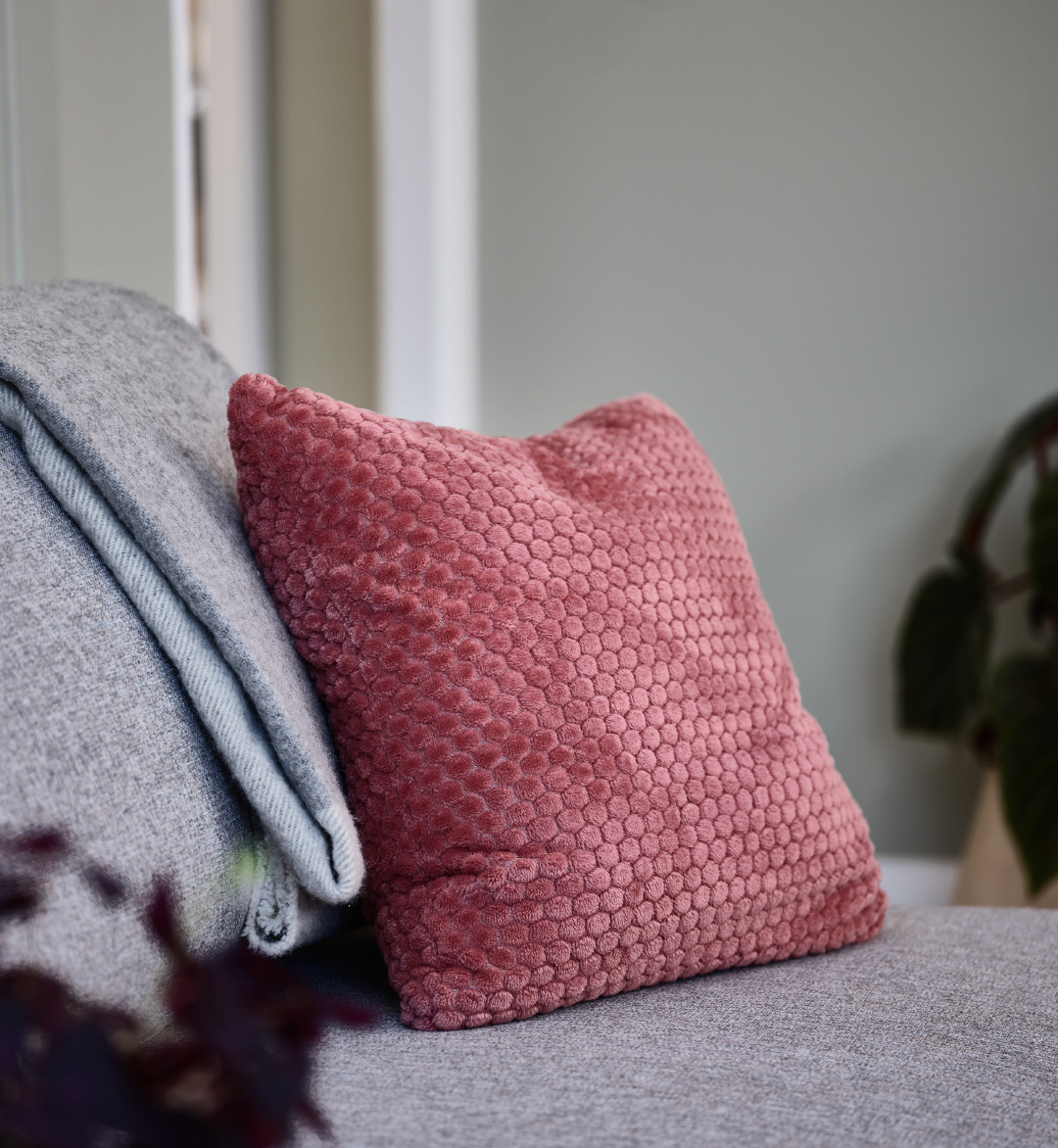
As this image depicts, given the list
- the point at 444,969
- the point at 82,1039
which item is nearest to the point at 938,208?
the point at 444,969

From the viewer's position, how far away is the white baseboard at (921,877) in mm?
2035

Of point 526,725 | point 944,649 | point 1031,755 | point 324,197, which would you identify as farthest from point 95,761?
point 324,197

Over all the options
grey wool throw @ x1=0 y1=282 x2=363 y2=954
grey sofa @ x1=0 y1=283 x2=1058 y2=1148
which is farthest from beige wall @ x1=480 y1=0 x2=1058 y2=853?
grey wool throw @ x1=0 y1=282 x2=363 y2=954

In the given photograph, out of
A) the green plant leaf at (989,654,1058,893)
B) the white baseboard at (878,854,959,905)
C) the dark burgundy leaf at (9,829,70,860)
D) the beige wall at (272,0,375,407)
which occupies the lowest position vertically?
the white baseboard at (878,854,959,905)

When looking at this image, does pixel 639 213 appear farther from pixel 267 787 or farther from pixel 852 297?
pixel 267 787

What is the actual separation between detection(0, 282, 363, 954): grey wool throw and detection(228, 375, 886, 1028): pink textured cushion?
40 mm

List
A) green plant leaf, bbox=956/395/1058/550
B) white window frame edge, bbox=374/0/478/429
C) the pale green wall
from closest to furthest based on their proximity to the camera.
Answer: the pale green wall < green plant leaf, bbox=956/395/1058/550 < white window frame edge, bbox=374/0/478/429

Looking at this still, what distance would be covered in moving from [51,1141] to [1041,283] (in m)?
2.17

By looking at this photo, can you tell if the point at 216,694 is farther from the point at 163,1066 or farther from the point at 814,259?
the point at 814,259

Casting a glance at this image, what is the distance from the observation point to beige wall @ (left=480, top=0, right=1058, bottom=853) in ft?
6.51

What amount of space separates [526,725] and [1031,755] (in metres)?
1.32

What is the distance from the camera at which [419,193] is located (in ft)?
6.43

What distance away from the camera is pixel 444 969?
22.9 inches

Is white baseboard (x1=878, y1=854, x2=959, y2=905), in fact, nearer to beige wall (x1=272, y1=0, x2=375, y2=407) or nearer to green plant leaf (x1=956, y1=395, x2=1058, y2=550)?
green plant leaf (x1=956, y1=395, x2=1058, y2=550)
